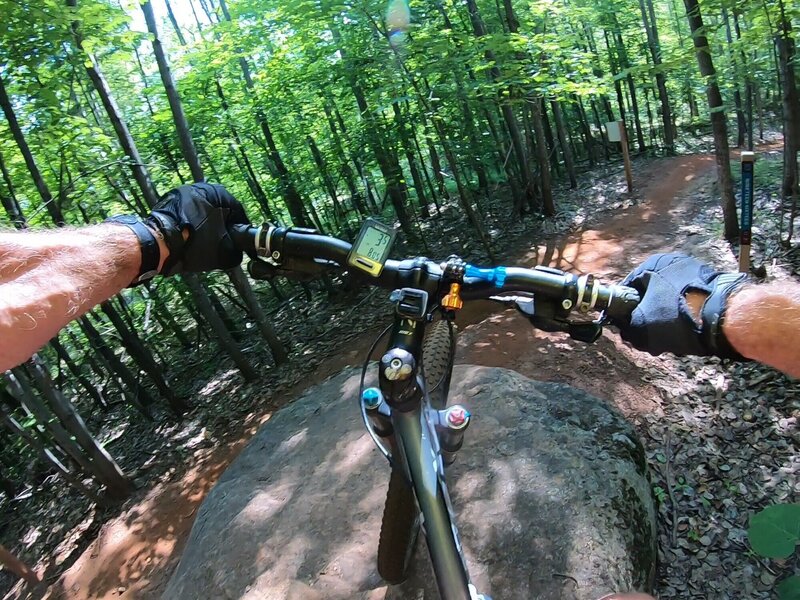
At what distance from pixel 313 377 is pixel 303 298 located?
4979 millimetres

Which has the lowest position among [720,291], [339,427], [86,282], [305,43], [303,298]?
[303,298]

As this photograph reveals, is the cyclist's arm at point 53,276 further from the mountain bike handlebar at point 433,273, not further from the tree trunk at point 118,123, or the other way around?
the tree trunk at point 118,123

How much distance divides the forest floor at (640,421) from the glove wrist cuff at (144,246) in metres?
2.24

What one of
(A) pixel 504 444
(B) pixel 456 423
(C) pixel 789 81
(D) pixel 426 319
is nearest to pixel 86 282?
(D) pixel 426 319

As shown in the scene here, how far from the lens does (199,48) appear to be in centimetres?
988

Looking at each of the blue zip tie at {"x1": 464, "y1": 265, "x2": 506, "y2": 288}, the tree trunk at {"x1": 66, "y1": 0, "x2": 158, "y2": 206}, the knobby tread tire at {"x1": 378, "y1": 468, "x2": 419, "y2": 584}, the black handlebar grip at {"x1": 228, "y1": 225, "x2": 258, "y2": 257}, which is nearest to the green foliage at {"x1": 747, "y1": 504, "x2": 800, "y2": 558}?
the knobby tread tire at {"x1": 378, "y1": 468, "x2": 419, "y2": 584}

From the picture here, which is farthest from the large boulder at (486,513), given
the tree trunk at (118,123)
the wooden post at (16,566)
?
the tree trunk at (118,123)

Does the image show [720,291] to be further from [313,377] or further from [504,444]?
[313,377]

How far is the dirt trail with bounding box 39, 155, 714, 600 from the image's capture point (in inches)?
203

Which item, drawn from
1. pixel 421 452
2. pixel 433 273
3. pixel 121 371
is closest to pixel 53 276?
pixel 433 273

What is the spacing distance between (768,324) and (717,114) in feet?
25.3

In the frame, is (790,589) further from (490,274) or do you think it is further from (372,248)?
(372,248)

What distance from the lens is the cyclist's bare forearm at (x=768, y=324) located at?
39.4 inches

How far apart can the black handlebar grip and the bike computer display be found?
0.40 meters
